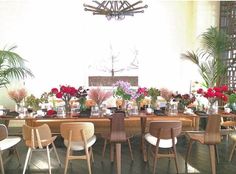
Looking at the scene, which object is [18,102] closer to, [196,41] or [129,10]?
[129,10]

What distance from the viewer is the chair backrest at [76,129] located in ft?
9.72

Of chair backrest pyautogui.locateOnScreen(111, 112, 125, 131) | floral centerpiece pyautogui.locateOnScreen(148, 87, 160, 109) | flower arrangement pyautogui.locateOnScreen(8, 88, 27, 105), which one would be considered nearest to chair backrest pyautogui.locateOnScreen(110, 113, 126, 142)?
chair backrest pyautogui.locateOnScreen(111, 112, 125, 131)

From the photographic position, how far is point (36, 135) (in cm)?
301

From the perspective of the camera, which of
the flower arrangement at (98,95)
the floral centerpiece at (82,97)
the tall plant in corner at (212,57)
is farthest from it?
the tall plant in corner at (212,57)

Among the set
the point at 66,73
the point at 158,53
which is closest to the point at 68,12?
the point at 66,73

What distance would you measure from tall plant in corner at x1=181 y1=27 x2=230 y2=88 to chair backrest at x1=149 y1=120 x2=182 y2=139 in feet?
10.3

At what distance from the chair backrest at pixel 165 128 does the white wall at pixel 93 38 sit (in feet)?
12.3

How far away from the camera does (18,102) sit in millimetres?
3977

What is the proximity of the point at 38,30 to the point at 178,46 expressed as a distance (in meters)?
3.70

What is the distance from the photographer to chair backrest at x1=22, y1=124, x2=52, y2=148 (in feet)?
9.85

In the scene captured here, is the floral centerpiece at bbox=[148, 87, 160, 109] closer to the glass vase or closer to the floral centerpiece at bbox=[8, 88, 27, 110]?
the glass vase

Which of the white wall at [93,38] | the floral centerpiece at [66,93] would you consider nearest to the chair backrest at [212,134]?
the floral centerpiece at [66,93]

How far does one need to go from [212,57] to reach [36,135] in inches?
178

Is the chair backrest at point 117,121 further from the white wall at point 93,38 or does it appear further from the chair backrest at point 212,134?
the white wall at point 93,38
